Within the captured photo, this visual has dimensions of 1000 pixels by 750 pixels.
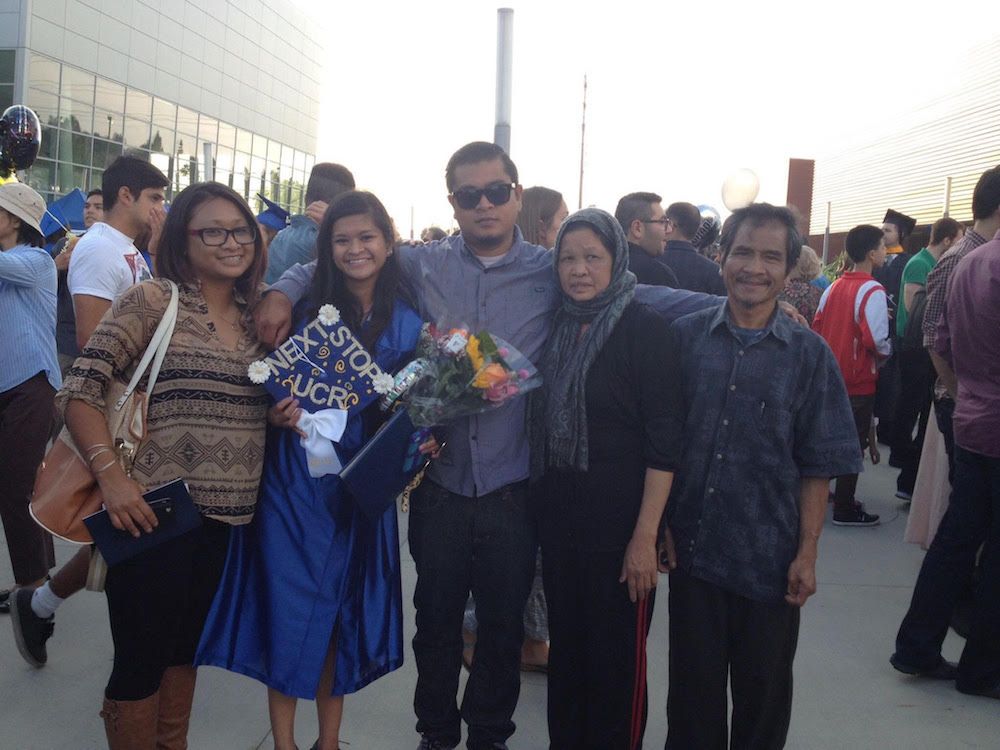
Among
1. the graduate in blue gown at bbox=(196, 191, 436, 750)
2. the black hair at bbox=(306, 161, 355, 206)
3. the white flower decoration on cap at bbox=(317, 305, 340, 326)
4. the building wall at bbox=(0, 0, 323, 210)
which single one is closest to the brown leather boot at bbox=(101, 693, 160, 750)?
the graduate in blue gown at bbox=(196, 191, 436, 750)

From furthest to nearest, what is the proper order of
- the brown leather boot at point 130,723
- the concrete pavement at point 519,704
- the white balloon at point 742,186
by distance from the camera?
the white balloon at point 742,186, the concrete pavement at point 519,704, the brown leather boot at point 130,723

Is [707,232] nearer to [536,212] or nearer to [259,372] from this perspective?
[536,212]

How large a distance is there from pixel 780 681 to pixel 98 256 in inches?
125

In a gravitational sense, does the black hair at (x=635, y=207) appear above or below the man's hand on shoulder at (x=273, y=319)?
above

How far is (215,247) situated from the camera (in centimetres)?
265

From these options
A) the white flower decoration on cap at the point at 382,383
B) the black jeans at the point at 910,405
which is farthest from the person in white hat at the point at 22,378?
the black jeans at the point at 910,405

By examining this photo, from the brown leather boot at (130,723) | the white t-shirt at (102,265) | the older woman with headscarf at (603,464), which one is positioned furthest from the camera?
the white t-shirt at (102,265)

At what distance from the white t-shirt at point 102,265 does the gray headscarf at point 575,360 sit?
1.99 metres

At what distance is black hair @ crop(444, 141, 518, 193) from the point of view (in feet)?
9.77

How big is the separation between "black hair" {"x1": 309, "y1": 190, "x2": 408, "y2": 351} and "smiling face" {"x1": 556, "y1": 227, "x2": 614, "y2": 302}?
61 cm

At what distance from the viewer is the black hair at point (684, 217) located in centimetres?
575

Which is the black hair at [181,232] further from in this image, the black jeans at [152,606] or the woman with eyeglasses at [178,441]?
the black jeans at [152,606]

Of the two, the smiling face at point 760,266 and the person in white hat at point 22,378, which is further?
the person in white hat at point 22,378

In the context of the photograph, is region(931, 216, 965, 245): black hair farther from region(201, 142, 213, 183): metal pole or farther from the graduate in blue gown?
region(201, 142, 213, 183): metal pole
